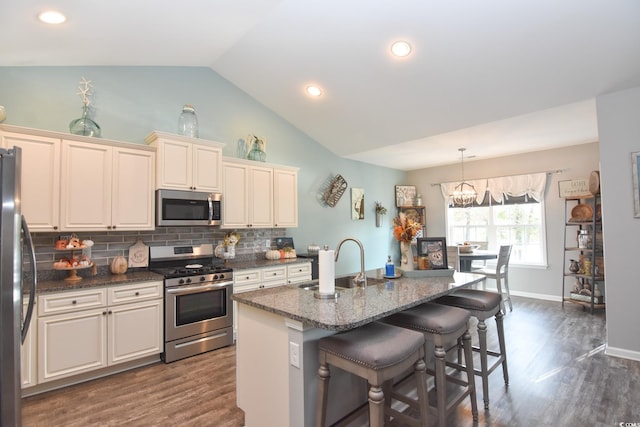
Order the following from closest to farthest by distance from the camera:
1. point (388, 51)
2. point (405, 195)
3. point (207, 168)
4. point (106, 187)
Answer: point (106, 187), point (388, 51), point (207, 168), point (405, 195)

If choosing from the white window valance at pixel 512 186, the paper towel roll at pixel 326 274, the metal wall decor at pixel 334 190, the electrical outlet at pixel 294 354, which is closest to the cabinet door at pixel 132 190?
the paper towel roll at pixel 326 274

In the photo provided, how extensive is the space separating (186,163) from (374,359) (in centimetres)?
291

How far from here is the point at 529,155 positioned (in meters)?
5.64

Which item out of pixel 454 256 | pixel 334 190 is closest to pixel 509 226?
pixel 454 256

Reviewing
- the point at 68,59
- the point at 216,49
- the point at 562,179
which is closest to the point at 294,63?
the point at 216,49

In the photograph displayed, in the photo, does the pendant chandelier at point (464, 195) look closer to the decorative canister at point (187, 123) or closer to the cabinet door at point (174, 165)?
the decorative canister at point (187, 123)

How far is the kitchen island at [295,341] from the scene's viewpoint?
5.37ft

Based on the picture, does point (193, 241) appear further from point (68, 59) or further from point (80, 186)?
point (68, 59)

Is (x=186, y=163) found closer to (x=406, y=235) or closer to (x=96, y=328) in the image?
(x=96, y=328)

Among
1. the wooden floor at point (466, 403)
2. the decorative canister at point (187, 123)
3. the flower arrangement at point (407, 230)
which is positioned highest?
the decorative canister at point (187, 123)

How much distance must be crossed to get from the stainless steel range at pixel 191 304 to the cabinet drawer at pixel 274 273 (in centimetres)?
48

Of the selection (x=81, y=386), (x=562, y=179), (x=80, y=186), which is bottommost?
(x=81, y=386)

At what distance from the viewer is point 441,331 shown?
6.18 feet

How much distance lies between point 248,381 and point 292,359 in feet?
1.79
